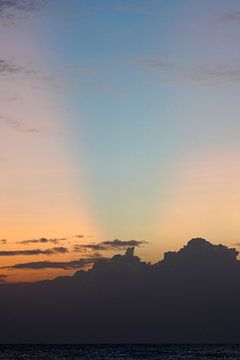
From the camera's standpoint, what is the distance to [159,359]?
168000 mm

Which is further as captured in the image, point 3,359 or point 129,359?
point 129,359

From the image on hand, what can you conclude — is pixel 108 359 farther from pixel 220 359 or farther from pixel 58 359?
pixel 220 359

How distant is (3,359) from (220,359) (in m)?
55.3

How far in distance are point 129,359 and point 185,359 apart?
569 inches

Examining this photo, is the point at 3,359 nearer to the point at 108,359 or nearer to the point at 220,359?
the point at 108,359

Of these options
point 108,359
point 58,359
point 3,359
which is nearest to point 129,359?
point 108,359

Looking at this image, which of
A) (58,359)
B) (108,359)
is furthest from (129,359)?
(58,359)

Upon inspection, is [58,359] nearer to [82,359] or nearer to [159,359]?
[82,359]

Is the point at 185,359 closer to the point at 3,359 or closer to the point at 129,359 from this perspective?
the point at 129,359

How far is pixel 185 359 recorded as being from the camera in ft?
546

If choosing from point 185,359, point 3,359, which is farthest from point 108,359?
point 3,359

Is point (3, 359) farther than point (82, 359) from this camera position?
No

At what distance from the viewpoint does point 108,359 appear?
169 meters

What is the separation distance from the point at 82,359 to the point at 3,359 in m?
26.4
